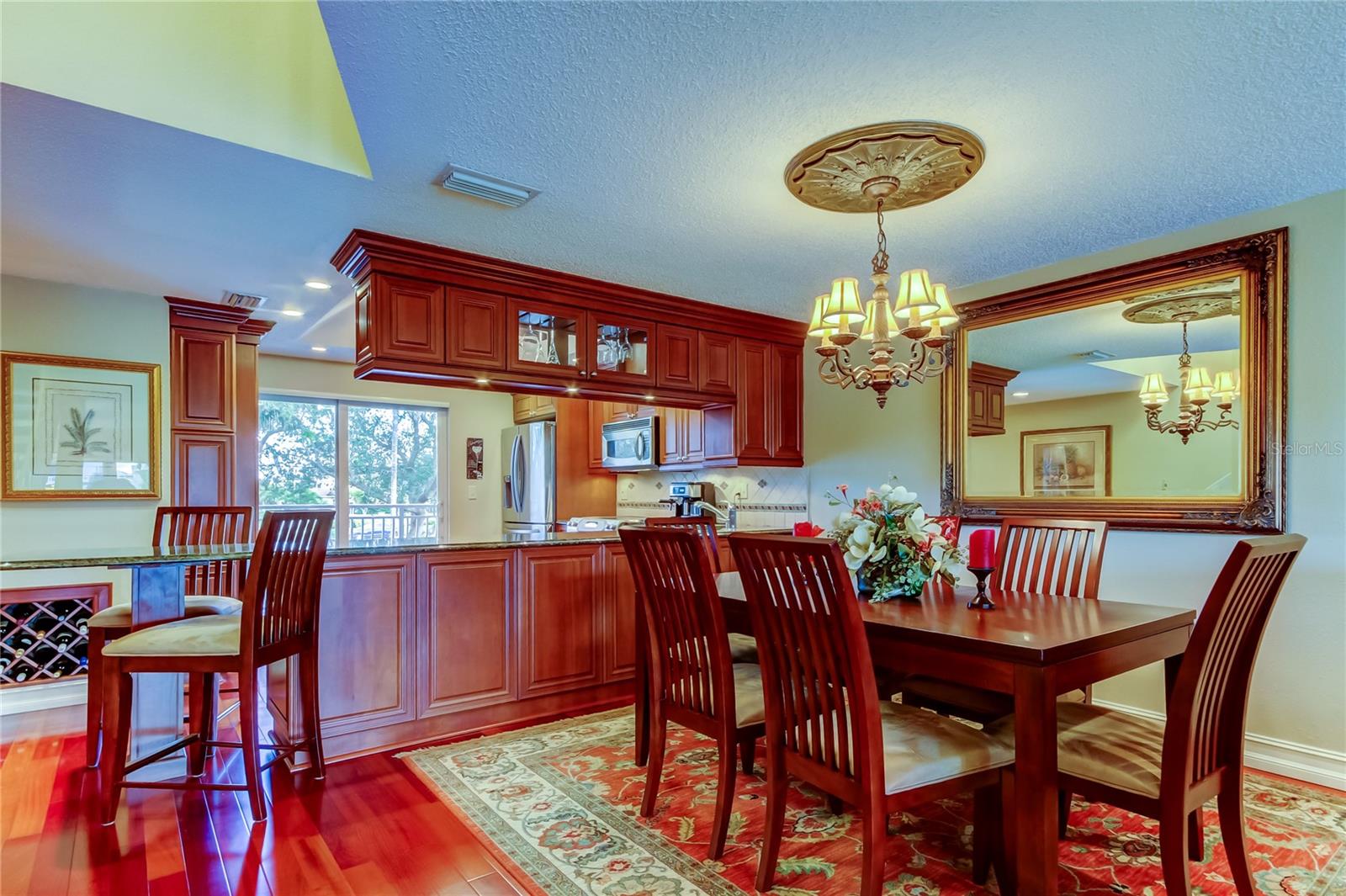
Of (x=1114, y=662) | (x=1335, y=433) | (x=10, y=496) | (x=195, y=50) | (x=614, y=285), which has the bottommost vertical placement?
(x=1114, y=662)

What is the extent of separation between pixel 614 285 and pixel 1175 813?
327 cm

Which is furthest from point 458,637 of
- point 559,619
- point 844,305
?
point 844,305

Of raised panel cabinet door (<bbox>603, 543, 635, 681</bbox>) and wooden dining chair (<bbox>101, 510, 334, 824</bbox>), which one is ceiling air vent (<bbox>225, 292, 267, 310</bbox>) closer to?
wooden dining chair (<bbox>101, 510, 334, 824</bbox>)

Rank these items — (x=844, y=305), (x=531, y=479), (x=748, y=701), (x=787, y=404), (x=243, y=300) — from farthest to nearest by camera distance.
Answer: (x=531, y=479) < (x=787, y=404) < (x=243, y=300) < (x=844, y=305) < (x=748, y=701)

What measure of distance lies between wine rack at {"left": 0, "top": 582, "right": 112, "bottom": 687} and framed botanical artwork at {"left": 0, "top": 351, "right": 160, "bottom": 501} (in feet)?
1.70

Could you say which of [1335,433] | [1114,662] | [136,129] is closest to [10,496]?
[136,129]

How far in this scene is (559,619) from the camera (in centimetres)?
350

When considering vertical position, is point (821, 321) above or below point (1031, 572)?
above

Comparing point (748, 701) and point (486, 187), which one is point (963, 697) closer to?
point (748, 701)

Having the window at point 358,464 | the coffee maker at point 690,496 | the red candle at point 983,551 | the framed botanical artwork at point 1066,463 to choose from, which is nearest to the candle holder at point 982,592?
the red candle at point 983,551

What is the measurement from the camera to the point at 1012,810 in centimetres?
179

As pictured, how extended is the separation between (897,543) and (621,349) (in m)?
2.20

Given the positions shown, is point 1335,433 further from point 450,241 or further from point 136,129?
point 136,129

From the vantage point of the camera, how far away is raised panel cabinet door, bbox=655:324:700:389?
417 cm
